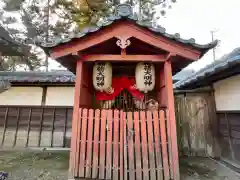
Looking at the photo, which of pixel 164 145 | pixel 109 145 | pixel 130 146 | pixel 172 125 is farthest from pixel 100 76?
pixel 164 145

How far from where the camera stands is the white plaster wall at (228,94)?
176 inches

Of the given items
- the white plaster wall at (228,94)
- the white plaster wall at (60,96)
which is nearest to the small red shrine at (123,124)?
the white plaster wall at (228,94)

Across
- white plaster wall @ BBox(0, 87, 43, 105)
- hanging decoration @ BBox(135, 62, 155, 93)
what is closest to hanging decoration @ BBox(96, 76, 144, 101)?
hanging decoration @ BBox(135, 62, 155, 93)

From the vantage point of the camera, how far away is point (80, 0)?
1136 centimetres

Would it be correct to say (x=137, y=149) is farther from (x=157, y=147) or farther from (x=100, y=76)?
(x=100, y=76)

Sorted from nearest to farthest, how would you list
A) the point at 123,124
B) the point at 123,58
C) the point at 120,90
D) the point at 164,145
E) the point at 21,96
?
the point at 164,145, the point at 123,124, the point at 123,58, the point at 120,90, the point at 21,96

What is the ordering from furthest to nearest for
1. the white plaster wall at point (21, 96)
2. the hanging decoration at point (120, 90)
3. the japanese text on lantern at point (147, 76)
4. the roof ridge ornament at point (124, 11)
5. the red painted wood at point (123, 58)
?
the white plaster wall at point (21, 96) < the hanging decoration at point (120, 90) < the japanese text on lantern at point (147, 76) < the red painted wood at point (123, 58) < the roof ridge ornament at point (124, 11)

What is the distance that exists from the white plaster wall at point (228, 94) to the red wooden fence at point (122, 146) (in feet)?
7.70

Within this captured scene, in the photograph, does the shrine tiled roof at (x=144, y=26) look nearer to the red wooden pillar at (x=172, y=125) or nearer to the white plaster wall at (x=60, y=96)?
the red wooden pillar at (x=172, y=125)

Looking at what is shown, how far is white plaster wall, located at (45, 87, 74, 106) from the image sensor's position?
716 centimetres

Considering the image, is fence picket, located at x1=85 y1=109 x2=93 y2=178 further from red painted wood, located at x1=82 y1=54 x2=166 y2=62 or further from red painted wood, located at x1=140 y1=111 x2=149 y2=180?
red painted wood, located at x1=82 y1=54 x2=166 y2=62

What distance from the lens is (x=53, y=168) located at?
437 cm

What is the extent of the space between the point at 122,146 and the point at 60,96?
4534mm

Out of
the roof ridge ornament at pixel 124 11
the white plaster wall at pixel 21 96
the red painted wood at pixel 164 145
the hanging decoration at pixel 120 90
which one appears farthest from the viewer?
the white plaster wall at pixel 21 96
